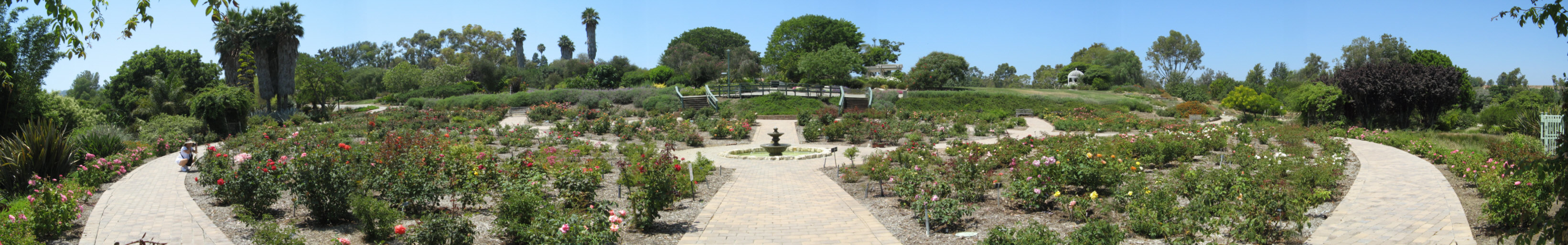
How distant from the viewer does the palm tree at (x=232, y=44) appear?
25.9 meters

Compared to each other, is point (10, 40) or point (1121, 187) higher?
point (10, 40)

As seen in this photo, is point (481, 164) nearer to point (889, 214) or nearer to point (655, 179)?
point (655, 179)

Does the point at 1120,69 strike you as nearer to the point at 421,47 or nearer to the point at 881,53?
the point at 881,53

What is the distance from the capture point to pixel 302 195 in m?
6.32

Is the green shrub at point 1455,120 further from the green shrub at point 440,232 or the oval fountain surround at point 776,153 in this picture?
the green shrub at point 440,232

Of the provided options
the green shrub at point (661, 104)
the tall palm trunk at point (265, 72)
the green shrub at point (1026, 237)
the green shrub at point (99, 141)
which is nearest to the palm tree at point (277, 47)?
the tall palm trunk at point (265, 72)

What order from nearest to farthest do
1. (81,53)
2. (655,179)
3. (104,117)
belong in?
(81,53) → (655,179) → (104,117)

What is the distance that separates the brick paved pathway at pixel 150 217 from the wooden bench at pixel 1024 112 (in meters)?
24.9

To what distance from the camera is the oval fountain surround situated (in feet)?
44.2

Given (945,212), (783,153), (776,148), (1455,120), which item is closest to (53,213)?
(945,212)

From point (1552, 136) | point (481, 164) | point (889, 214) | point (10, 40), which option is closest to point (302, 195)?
point (481, 164)

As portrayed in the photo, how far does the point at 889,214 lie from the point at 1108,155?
379cm

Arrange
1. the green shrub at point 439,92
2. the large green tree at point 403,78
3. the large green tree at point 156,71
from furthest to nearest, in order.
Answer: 1. the large green tree at point 403,78
2. the green shrub at point 439,92
3. the large green tree at point 156,71

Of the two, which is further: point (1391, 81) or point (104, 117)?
point (1391, 81)
